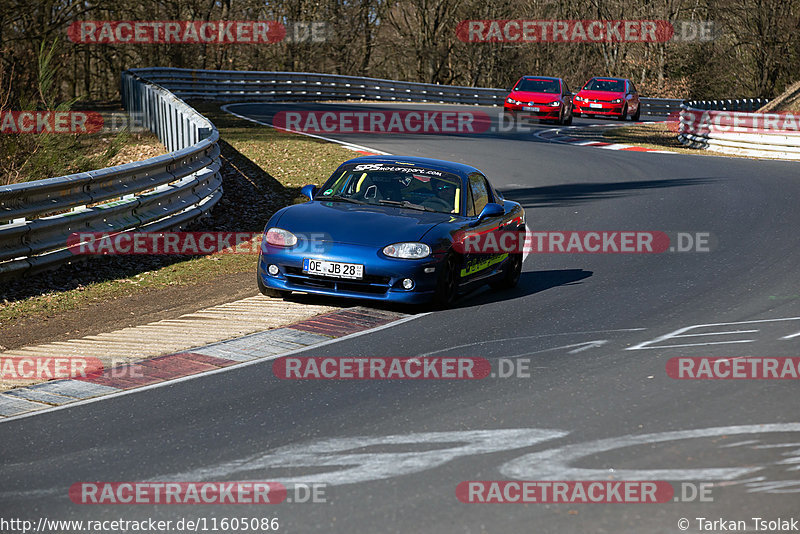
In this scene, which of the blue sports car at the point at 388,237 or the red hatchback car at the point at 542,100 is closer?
the blue sports car at the point at 388,237

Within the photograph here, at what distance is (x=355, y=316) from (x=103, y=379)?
8.73 ft

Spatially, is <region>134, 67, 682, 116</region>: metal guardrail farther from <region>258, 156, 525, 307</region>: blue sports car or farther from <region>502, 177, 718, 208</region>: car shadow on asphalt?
<region>258, 156, 525, 307</region>: blue sports car

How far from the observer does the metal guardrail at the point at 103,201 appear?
34.1ft

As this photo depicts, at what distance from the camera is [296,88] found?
4159 cm

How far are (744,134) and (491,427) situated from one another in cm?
2358

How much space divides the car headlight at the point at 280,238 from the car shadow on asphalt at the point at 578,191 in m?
8.08

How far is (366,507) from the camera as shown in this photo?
16.0 feet

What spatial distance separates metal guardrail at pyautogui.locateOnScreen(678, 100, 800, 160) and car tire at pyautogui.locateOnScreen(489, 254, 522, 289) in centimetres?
1718

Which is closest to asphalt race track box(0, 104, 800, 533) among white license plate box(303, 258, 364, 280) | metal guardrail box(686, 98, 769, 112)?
white license plate box(303, 258, 364, 280)

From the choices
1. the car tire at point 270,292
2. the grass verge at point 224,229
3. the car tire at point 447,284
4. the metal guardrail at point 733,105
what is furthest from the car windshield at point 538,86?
the car tire at point 270,292

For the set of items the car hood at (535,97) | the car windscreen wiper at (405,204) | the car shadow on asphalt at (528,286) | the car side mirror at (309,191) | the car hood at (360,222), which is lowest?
the car shadow on asphalt at (528,286)

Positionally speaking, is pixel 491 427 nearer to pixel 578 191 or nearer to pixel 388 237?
pixel 388 237

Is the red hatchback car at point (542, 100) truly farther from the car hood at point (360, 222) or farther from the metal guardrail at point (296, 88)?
the car hood at point (360, 222)

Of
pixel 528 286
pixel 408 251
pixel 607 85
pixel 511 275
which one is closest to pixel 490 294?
pixel 511 275
